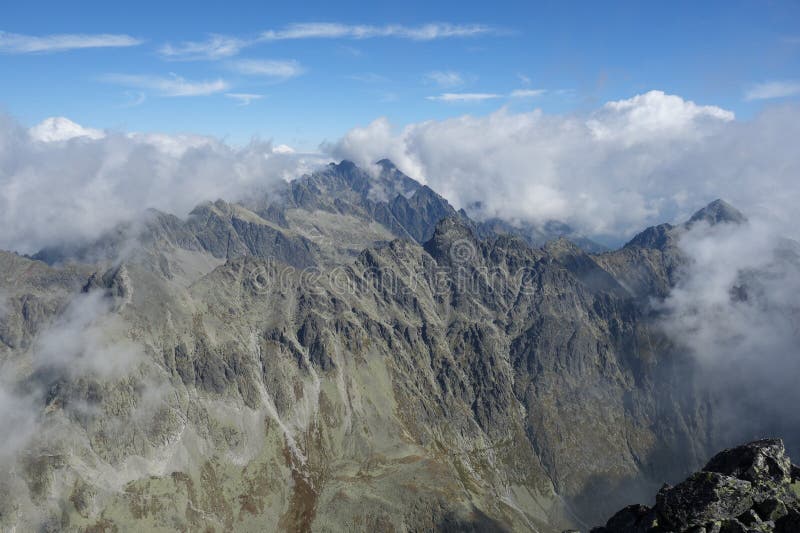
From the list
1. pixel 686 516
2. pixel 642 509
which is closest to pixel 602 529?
pixel 642 509

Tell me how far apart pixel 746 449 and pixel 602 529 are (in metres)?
23.6

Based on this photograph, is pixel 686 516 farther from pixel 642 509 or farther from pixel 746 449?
pixel 746 449

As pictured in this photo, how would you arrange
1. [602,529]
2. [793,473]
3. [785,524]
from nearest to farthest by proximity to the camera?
[785,524] < [793,473] < [602,529]

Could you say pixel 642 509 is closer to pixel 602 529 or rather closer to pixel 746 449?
pixel 602 529

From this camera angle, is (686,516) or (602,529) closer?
(686,516)

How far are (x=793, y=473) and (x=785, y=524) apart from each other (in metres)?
18.7

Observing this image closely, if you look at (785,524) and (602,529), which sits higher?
(785,524)

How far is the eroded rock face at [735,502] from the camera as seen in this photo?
180 ft

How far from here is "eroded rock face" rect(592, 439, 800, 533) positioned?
54.8 meters

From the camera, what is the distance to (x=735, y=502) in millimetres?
56656

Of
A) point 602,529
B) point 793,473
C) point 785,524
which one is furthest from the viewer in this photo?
point 602,529

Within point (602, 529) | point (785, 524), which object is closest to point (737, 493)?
point (785, 524)

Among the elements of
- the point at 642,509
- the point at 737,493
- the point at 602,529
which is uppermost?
the point at 737,493

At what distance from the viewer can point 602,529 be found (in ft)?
247
